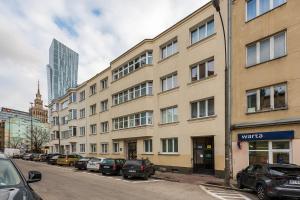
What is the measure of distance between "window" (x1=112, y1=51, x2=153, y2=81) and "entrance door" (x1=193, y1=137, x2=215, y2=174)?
10.6 m

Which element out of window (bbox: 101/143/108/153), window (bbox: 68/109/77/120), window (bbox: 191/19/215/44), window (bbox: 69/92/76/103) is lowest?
window (bbox: 101/143/108/153)

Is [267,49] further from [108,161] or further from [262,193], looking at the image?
[108,161]

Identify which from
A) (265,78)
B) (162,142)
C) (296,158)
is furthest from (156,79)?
(296,158)

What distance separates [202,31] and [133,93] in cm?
1278

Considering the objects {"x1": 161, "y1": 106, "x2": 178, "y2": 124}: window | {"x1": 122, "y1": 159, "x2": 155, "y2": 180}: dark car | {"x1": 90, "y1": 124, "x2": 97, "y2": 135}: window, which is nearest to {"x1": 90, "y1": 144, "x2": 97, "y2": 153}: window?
{"x1": 90, "y1": 124, "x2": 97, "y2": 135}: window

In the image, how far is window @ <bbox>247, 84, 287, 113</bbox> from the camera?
20673 millimetres

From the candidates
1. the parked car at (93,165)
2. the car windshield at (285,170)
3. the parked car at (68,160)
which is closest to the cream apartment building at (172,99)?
the parked car at (68,160)

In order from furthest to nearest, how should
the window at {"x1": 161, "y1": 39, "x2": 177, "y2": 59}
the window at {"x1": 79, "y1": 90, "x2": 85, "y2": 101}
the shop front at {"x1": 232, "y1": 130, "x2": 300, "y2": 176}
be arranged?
1. the window at {"x1": 79, "y1": 90, "x2": 85, "y2": 101}
2. the window at {"x1": 161, "y1": 39, "x2": 177, "y2": 59}
3. the shop front at {"x1": 232, "y1": 130, "x2": 300, "y2": 176}

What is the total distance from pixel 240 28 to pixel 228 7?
6.29 ft

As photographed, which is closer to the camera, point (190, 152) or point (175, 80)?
point (190, 152)

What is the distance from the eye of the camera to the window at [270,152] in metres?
20.1

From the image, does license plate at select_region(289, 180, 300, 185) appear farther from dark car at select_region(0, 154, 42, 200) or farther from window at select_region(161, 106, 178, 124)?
window at select_region(161, 106, 178, 124)

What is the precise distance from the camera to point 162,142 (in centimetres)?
3331

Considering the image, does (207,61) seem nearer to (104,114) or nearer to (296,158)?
(296,158)
